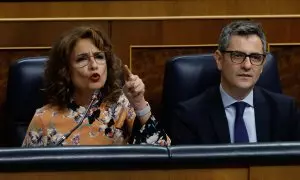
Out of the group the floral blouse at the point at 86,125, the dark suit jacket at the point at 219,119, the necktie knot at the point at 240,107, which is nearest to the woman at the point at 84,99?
the floral blouse at the point at 86,125

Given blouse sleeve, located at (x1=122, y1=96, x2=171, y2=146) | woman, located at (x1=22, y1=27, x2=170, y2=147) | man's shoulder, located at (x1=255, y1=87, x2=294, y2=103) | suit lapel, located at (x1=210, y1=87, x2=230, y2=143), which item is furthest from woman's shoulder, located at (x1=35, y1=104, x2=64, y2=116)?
man's shoulder, located at (x1=255, y1=87, x2=294, y2=103)

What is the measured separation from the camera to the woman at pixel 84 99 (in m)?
1.25

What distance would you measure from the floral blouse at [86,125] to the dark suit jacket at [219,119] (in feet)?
0.33

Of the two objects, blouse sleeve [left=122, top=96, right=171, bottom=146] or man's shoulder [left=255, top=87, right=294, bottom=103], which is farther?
man's shoulder [left=255, top=87, right=294, bottom=103]

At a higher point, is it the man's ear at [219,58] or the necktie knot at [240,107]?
the man's ear at [219,58]

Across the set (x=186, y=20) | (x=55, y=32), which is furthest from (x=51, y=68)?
(x=186, y=20)

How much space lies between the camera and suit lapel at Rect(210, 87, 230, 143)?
1260mm

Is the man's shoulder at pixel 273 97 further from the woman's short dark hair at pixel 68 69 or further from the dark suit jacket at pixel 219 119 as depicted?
the woman's short dark hair at pixel 68 69

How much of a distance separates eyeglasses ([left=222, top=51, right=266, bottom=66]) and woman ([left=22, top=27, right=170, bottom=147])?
0.22 metres

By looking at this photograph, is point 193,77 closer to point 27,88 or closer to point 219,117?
point 219,117

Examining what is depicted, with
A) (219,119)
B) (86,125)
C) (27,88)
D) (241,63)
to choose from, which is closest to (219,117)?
(219,119)

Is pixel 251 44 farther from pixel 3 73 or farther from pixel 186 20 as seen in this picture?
pixel 3 73

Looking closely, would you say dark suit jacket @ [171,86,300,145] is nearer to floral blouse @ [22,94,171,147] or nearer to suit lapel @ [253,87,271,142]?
suit lapel @ [253,87,271,142]

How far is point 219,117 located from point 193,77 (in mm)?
132
